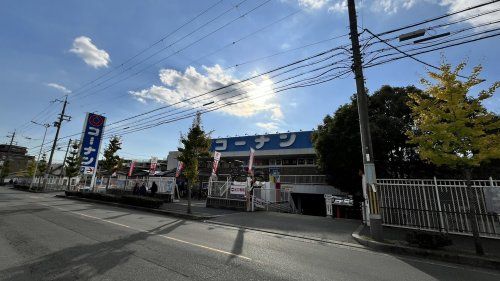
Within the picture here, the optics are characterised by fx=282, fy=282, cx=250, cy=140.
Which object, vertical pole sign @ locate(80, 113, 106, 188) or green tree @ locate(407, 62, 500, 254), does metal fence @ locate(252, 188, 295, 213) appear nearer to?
green tree @ locate(407, 62, 500, 254)

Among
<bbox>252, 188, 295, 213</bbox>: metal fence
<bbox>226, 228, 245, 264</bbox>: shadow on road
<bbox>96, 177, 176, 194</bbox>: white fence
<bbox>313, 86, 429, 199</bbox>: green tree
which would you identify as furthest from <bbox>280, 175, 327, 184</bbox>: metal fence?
<bbox>226, 228, 245, 264</bbox>: shadow on road

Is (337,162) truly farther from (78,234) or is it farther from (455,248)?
(78,234)

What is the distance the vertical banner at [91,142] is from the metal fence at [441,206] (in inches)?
1078

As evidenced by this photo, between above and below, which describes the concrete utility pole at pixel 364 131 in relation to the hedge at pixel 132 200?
above

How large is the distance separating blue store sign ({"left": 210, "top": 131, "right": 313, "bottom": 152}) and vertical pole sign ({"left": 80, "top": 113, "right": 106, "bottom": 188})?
53.9 feet

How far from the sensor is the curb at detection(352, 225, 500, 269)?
7.34 metres

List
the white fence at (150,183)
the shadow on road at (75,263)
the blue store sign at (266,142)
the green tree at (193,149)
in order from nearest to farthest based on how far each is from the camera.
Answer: the shadow on road at (75,263), the green tree at (193,149), the white fence at (150,183), the blue store sign at (266,142)

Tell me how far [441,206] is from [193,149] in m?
13.5

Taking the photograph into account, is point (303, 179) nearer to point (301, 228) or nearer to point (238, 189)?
A: point (238, 189)

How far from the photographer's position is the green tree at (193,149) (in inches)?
712

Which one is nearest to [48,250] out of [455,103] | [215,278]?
[215,278]

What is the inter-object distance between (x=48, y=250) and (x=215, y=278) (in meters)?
4.87

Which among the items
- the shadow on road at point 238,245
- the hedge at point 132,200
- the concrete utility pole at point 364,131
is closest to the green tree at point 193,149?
the hedge at point 132,200

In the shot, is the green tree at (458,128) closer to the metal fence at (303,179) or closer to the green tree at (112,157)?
the metal fence at (303,179)
